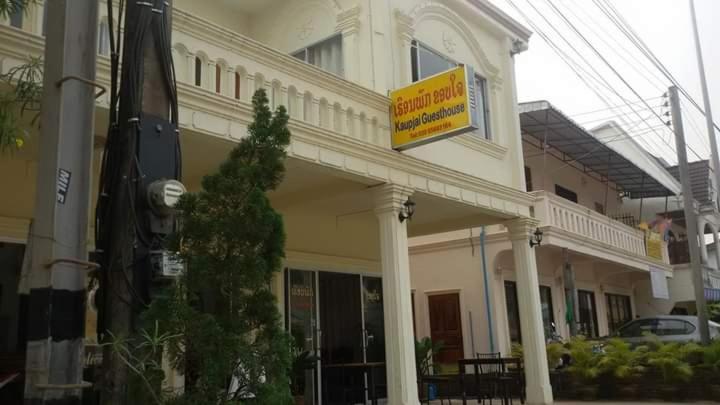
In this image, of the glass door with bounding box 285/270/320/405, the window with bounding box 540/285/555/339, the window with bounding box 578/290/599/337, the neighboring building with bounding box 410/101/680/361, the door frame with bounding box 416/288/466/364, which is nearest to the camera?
the glass door with bounding box 285/270/320/405

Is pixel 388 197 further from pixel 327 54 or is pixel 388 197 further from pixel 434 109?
pixel 327 54

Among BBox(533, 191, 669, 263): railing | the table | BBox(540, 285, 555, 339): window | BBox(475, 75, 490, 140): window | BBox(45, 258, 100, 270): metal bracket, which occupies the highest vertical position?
BBox(475, 75, 490, 140): window

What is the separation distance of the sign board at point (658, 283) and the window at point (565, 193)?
3.24m

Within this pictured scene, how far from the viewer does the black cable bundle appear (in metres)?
3.71

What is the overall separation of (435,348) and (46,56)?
1193 cm

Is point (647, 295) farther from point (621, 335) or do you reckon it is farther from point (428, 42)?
point (428, 42)

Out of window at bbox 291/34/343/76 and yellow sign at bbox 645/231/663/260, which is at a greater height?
window at bbox 291/34/343/76

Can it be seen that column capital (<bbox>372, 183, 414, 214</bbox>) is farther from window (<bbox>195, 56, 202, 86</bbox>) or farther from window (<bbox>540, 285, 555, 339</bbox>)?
window (<bbox>540, 285, 555, 339</bbox>)

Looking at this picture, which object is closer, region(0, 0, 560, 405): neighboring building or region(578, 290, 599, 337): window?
region(0, 0, 560, 405): neighboring building

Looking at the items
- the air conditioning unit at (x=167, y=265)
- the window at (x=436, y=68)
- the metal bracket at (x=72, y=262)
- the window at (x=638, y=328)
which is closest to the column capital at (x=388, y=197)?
the window at (x=436, y=68)

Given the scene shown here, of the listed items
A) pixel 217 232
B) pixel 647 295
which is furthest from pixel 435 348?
pixel 647 295

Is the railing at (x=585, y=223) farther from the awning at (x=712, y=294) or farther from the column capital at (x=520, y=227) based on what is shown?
the column capital at (x=520, y=227)

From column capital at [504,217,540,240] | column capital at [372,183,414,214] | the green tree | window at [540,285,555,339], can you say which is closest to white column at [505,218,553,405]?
column capital at [504,217,540,240]

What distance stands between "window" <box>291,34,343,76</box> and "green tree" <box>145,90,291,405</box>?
294 inches
